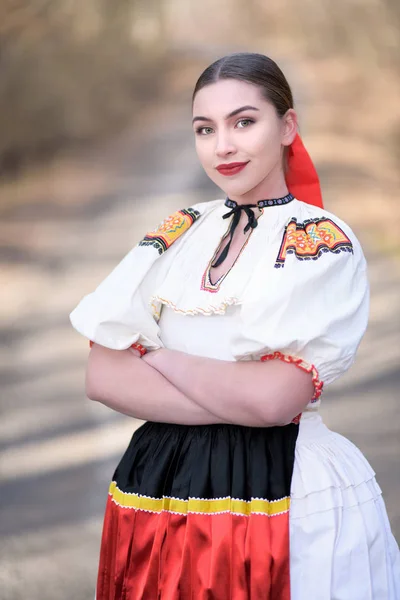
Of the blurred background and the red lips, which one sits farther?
the blurred background

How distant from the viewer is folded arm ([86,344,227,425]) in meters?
1.42

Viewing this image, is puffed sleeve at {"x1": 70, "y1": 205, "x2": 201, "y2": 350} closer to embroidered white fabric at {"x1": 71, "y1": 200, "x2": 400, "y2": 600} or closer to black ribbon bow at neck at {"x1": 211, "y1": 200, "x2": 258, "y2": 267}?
embroidered white fabric at {"x1": 71, "y1": 200, "x2": 400, "y2": 600}

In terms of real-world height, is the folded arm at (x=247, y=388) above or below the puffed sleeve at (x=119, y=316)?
below

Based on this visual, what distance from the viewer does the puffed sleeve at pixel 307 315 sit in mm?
1343

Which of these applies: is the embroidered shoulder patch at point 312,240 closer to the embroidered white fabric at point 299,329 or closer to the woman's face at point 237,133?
the embroidered white fabric at point 299,329

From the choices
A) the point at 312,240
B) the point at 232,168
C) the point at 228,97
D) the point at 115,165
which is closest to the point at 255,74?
the point at 228,97

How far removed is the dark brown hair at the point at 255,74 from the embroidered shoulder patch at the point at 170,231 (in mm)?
247

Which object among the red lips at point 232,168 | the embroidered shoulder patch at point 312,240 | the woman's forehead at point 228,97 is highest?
the woman's forehead at point 228,97

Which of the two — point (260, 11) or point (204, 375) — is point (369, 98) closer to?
point (260, 11)

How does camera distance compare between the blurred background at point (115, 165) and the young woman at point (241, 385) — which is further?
the blurred background at point (115, 165)

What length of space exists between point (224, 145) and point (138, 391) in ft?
1.52

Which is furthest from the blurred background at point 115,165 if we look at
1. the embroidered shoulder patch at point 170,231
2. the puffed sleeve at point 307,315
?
the puffed sleeve at point 307,315

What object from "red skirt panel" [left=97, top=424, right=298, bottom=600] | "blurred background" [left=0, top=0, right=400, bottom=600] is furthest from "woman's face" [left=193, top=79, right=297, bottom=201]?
"blurred background" [left=0, top=0, right=400, bottom=600]

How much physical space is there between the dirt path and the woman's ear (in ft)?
4.48
